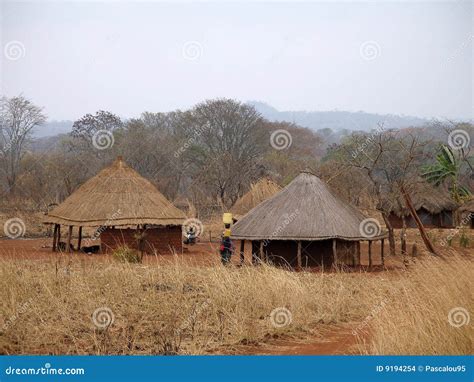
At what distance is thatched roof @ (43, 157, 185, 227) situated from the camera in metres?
17.8

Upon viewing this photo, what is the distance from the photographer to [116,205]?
1811 centimetres

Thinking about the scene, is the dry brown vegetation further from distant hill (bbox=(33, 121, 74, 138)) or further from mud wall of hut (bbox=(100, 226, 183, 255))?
distant hill (bbox=(33, 121, 74, 138))

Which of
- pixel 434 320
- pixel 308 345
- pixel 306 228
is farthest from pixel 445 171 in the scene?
pixel 434 320

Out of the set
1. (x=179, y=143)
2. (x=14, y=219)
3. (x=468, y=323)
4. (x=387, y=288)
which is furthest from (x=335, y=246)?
(x=179, y=143)

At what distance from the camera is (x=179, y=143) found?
38812 millimetres

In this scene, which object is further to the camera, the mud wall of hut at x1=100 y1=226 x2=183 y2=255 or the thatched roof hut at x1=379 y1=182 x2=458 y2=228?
the thatched roof hut at x1=379 y1=182 x2=458 y2=228

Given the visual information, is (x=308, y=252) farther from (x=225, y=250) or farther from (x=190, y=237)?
(x=190, y=237)

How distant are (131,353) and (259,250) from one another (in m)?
9.03

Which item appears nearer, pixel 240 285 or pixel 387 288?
pixel 240 285

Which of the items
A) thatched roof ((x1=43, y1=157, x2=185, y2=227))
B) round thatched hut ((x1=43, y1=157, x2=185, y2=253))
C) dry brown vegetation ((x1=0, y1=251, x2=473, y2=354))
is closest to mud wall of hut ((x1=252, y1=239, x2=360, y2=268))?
round thatched hut ((x1=43, y1=157, x2=185, y2=253))

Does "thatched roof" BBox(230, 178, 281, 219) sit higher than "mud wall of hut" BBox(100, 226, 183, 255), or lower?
higher

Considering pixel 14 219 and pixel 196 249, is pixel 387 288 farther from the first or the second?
pixel 14 219

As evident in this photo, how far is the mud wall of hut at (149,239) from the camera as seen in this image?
58.8 ft

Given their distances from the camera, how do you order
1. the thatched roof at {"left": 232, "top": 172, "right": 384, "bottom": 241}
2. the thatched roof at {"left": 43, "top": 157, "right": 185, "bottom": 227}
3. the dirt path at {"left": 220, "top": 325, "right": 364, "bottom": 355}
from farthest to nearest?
the thatched roof at {"left": 43, "top": 157, "right": 185, "bottom": 227}, the thatched roof at {"left": 232, "top": 172, "right": 384, "bottom": 241}, the dirt path at {"left": 220, "top": 325, "right": 364, "bottom": 355}
